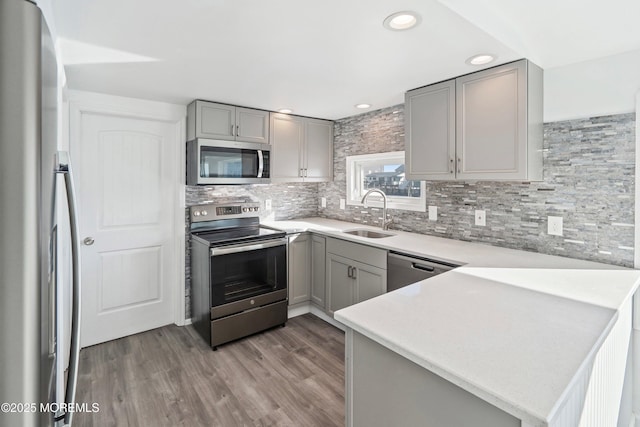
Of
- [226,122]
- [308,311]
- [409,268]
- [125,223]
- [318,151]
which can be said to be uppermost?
[226,122]

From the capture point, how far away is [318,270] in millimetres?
3227

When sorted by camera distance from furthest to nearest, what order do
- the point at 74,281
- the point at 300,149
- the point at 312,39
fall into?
the point at 300,149 < the point at 312,39 < the point at 74,281

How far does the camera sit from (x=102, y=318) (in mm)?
2818

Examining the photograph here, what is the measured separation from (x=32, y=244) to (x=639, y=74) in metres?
2.70

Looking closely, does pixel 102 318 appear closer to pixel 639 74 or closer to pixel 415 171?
pixel 415 171

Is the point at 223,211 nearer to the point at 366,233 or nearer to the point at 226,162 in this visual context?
the point at 226,162

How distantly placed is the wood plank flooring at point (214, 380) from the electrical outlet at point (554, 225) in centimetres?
174

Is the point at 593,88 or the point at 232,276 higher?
the point at 593,88

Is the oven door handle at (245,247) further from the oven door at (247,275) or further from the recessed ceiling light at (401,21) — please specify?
the recessed ceiling light at (401,21)

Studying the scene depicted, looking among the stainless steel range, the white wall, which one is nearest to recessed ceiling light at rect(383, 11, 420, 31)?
the white wall

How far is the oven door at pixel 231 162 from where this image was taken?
2871 millimetres

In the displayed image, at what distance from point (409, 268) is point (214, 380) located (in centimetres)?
157

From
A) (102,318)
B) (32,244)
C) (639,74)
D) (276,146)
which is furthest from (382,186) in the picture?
(32,244)

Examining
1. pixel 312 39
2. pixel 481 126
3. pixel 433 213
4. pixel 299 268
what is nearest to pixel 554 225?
pixel 481 126
